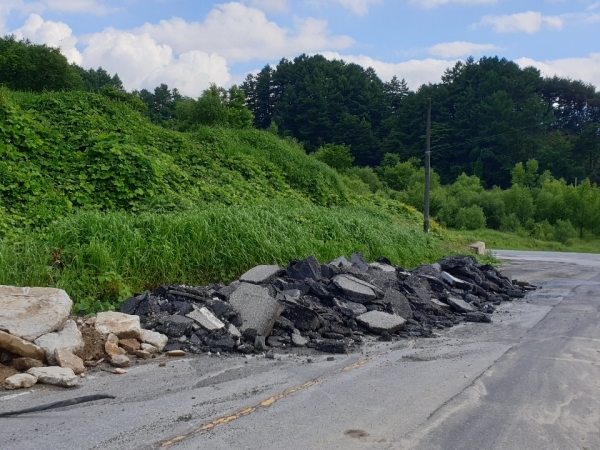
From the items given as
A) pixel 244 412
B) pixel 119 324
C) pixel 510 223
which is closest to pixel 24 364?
Result: pixel 119 324

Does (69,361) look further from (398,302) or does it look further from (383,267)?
(383,267)

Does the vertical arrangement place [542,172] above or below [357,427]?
above

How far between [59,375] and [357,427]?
2.85 metres

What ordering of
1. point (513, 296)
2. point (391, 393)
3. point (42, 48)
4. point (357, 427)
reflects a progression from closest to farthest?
point (357, 427) < point (391, 393) < point (513, 296) < point (42, 48)

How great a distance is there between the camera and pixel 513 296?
12336 millimetres

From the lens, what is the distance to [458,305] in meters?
10.0

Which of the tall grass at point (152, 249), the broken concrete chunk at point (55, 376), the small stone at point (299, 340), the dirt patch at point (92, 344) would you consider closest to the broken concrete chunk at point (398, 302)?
the small stone at point (299, 340)

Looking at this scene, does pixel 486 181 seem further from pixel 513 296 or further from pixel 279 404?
pixel 279 404

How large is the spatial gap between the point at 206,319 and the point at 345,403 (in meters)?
2.72

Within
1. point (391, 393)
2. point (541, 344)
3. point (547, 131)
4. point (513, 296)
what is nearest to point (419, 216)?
point (513, 296)

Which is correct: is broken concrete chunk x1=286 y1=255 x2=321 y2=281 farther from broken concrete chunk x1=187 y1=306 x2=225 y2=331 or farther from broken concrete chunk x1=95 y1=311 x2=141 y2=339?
broken concrete chunk x1=95 y1=311 x2=141 y2=339

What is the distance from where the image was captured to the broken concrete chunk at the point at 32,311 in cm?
596

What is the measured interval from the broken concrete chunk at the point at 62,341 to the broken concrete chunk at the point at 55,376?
0.30 metres

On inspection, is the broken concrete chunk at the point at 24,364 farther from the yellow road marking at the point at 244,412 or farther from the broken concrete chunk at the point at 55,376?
the yellow road marking at the point at 244,412
